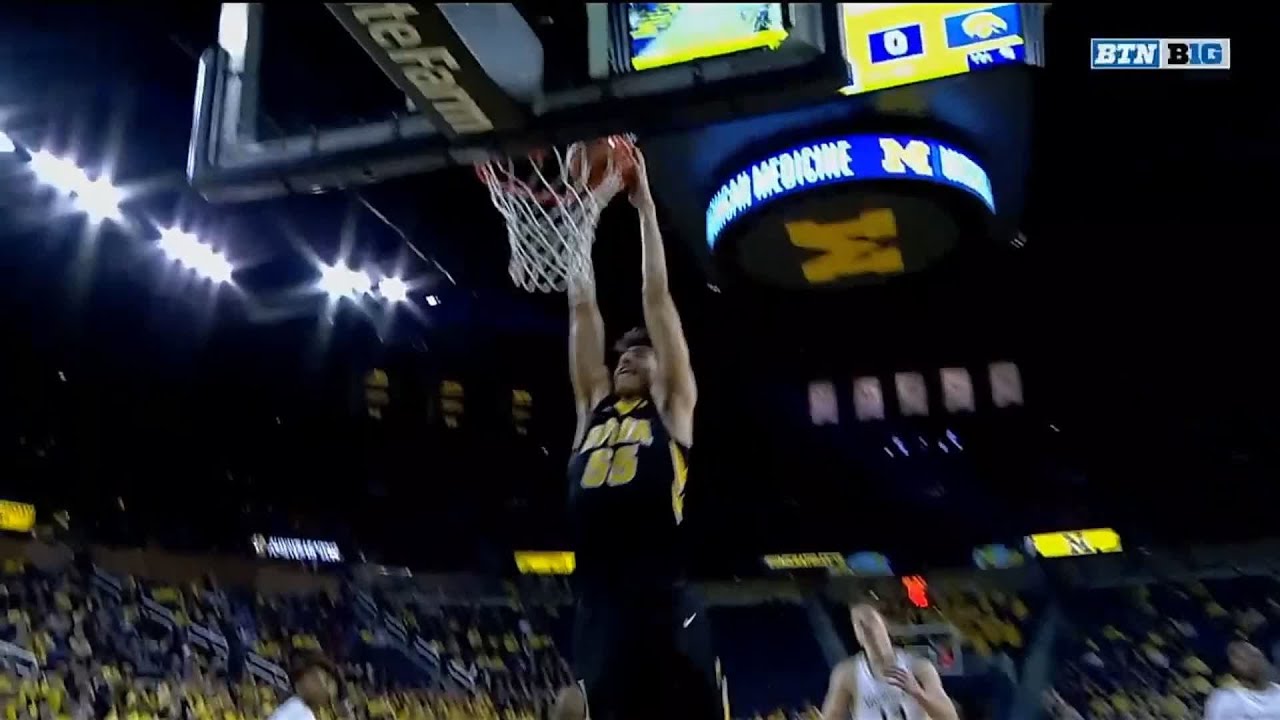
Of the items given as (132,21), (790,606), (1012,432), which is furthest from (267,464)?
(1012,432)

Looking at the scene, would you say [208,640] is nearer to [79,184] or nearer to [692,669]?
[79,184]

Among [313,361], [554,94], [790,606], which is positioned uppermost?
[313,361]

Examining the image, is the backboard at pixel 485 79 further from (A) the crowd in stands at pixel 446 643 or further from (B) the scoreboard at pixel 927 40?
(A) the crowd in stands at pixel 446 643

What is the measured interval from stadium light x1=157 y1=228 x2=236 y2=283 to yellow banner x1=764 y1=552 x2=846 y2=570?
7.04 m

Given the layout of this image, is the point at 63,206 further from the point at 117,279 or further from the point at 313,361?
the point at 313,361

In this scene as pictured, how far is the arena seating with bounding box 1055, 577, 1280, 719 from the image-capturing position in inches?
438

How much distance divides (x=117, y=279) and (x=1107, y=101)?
28.0 feet

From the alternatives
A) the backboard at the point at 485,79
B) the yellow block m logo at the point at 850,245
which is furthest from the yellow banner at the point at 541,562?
the backboard at the point at 485,79

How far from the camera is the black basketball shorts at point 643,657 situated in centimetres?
257

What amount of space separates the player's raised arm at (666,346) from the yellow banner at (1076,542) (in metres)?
10.1

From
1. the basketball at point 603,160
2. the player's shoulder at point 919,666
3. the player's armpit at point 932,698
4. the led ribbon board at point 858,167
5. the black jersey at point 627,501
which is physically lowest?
the player's armpit at point 932,698

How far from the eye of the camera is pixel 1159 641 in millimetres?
11516

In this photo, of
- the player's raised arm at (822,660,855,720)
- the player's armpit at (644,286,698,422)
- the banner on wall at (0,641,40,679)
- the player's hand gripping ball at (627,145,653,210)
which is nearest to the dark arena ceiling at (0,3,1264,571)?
the banner on wall at (0,641,40,679)

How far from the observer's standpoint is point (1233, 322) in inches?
421
